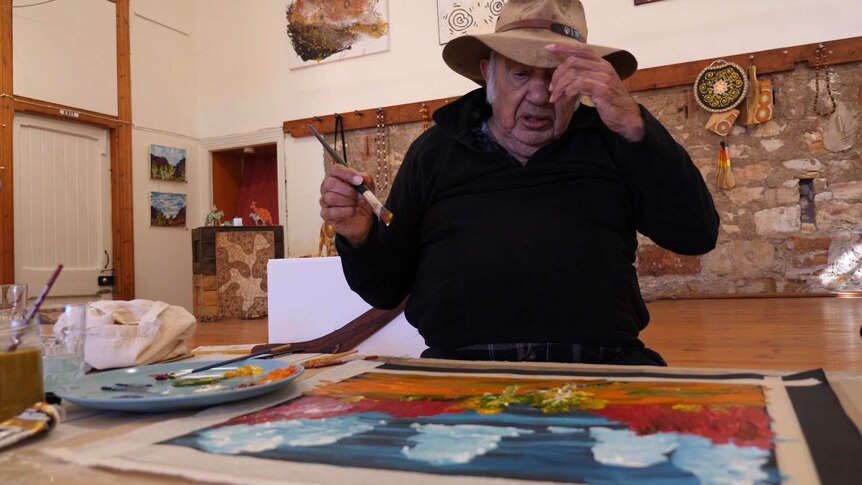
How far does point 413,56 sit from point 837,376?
18.7 ft

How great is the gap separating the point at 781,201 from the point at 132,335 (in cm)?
487

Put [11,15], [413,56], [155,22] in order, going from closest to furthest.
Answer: [11,15] < [413,56] < [155,22]

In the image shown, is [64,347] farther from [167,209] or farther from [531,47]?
[167,209]

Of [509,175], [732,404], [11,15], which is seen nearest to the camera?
[732,404]

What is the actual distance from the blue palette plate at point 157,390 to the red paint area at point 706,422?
40cm

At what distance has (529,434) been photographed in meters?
0.55

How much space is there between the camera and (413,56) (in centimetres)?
606

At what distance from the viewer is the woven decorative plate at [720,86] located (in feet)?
15.7

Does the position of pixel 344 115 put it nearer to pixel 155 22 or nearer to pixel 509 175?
pixel 155 22

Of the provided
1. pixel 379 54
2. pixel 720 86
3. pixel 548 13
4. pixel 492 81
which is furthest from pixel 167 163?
pixel 548 13

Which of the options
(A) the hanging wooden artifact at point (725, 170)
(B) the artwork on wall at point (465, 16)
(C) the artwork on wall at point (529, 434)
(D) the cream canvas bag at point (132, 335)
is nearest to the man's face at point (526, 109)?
(C) the artwork on wall at point (529, 434)

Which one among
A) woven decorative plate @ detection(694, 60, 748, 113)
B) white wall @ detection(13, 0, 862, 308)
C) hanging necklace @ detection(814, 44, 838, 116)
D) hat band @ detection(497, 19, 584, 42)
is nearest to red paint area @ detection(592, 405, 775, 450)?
hat band @ detection(497, 19, 584, 42)

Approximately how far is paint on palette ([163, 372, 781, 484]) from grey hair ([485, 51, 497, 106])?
81 cm

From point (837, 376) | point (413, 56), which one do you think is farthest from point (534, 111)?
point (413, 56)
